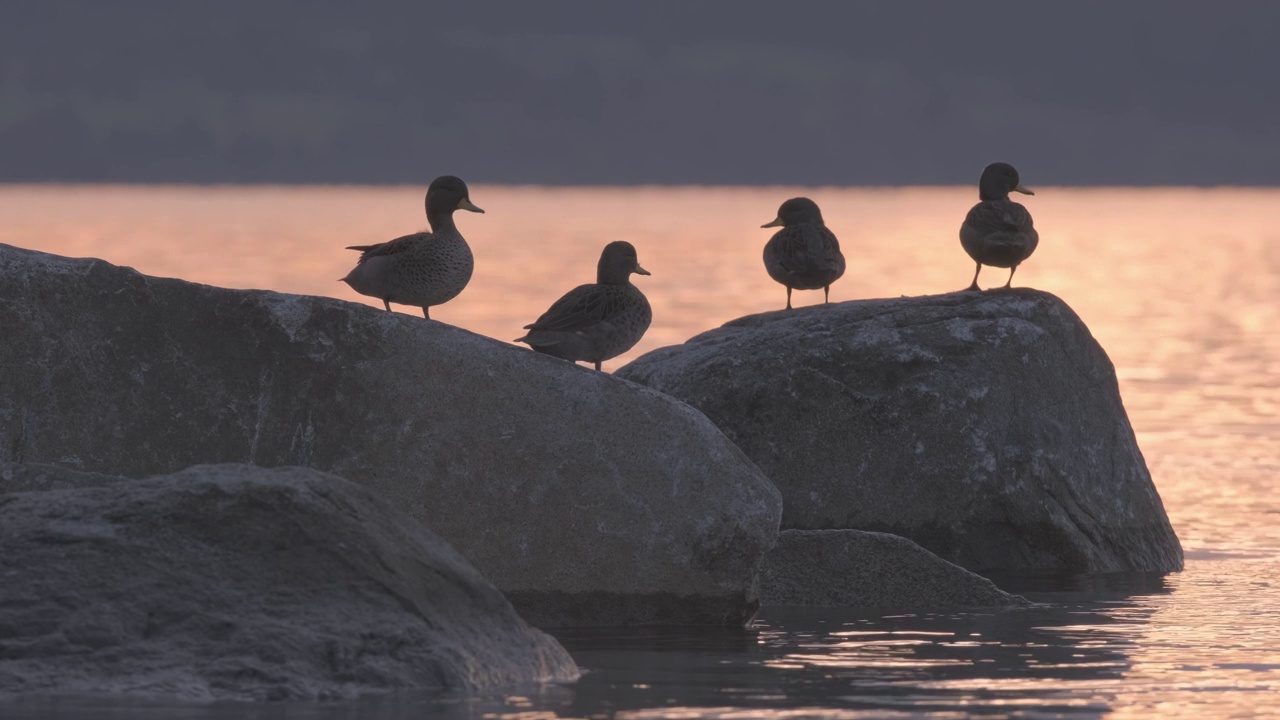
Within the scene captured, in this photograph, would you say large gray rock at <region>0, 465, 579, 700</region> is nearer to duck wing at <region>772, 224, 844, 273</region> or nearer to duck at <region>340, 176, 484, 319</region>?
duck at <region>340, 176, 484, 319</region>

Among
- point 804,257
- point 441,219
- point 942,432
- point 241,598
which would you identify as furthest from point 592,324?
point 241,598

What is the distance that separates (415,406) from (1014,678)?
3372 millimetres

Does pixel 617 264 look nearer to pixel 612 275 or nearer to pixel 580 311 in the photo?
pixel 612 275

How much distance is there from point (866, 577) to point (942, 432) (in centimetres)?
224

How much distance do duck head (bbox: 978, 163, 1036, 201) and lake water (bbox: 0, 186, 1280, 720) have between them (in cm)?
282

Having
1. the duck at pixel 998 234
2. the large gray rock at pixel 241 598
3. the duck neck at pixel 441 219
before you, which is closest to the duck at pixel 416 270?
the duck neck at pixel 441 219

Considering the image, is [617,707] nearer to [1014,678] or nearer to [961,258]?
[1014,678]

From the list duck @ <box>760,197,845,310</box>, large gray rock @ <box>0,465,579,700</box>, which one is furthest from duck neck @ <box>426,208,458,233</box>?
large gray rock @ <box>0,465,579,700</box>

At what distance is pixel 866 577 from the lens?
1112 centimetres

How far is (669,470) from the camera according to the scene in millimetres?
9969

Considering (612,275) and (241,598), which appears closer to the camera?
(241,598)

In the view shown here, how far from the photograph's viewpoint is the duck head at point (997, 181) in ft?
54.0

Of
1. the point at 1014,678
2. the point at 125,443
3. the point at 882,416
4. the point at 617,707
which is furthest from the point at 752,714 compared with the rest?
the point at 882,416

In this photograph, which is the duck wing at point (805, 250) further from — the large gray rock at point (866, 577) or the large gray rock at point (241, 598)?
the large gray rock at point (241, 598)
